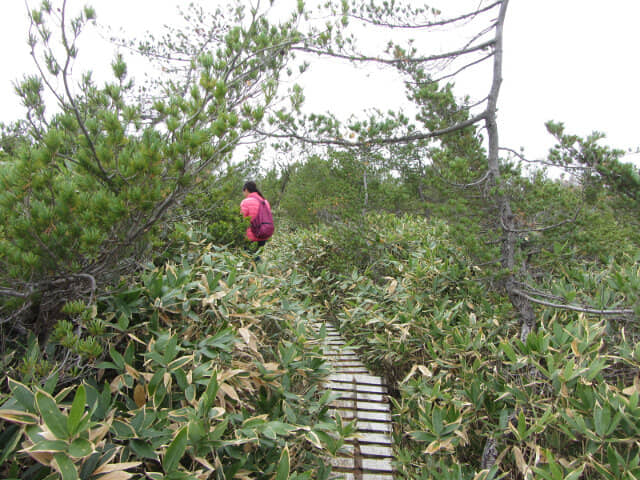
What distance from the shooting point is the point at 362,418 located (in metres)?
3.09

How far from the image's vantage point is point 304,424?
2473mm

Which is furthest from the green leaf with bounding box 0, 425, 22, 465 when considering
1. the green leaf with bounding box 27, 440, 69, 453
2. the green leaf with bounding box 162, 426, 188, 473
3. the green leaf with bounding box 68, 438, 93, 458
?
the green leaf with bounding box 162, 426, 188, 473

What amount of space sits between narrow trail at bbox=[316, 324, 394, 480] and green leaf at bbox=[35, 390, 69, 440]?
160cm

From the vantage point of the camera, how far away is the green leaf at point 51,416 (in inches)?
52.9

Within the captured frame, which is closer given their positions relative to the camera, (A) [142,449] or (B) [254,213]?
(A) [142,449]

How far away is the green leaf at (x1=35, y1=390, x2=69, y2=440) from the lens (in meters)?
1.34

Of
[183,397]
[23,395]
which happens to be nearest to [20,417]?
[23,395]

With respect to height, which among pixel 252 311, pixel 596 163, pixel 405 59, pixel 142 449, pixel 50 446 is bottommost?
pixel 142 449

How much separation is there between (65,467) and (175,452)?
0.41 metres

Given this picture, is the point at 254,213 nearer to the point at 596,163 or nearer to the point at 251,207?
the point at 251,207

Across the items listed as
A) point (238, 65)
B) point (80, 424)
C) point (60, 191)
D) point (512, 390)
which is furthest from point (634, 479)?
point (238, 65)

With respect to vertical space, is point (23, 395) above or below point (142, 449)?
above

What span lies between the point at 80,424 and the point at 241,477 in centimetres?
89

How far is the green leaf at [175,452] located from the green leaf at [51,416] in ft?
1.32
